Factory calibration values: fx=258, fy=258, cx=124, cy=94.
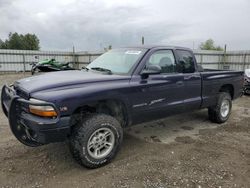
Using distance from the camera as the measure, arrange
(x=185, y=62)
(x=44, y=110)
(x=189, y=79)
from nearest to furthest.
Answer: (x=44, y=110), (x=189, y=79), (x=185, y=62)

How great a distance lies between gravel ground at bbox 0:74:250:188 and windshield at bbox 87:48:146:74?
1401mm

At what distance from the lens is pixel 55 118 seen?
3.28m

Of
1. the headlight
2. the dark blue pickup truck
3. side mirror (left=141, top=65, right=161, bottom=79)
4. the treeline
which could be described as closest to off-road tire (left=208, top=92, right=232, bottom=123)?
the dark blue pickup truck

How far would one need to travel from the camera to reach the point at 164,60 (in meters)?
4.96

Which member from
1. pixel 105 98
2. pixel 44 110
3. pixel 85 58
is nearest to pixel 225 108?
pixel 105 98

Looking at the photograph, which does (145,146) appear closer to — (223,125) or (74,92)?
(74,92)

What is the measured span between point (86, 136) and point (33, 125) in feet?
2.32

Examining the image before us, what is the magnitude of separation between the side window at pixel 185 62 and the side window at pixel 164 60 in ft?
0.56

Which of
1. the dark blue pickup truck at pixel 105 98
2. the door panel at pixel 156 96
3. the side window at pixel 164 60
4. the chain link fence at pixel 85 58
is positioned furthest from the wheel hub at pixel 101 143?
the chain link fence at pixel 85 58

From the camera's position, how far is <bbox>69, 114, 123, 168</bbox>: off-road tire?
11.5 ft

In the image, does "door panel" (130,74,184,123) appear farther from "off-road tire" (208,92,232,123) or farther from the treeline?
the treeline

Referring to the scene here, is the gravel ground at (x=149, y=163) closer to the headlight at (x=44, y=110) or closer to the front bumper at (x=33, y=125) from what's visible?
the front bumper at (x=33, y=125)

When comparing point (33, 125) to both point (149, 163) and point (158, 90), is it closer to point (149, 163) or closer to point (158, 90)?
point (149, 163)

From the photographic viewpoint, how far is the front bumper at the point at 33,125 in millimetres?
3252
